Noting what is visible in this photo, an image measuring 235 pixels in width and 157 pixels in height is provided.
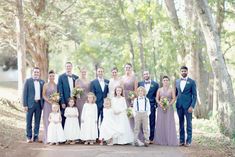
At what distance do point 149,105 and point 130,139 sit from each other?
3.72ft

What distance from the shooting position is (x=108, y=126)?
12.2m

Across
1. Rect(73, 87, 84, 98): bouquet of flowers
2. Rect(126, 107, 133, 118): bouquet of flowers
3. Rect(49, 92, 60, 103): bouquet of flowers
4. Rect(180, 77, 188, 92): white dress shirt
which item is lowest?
Rect(126, 107, 133, 118): bouquet of flowers

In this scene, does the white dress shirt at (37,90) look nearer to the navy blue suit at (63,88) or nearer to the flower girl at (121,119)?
the navy blue suit at (63,88)

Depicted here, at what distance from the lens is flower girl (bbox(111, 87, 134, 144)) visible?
1221 centimetres

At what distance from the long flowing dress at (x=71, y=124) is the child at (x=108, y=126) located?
0.72 metres

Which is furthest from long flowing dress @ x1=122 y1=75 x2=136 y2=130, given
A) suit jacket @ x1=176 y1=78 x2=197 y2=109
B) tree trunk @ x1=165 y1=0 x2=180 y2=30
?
tree trunk @ x1=165 y1=0 x2=180 y2=30

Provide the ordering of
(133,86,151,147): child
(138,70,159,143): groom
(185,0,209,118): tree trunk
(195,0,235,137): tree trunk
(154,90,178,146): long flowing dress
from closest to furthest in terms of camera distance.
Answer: (133,86,151,147): child → (154,90,178,146): long flowing dress → (138,70,159,143): groom → (195,0,235,137): tree trunk → (185,0,209,118): tree trunk

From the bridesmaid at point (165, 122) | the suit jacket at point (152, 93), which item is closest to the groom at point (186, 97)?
the bridesmaid at point (165, 122)

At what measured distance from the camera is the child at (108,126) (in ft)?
39.9

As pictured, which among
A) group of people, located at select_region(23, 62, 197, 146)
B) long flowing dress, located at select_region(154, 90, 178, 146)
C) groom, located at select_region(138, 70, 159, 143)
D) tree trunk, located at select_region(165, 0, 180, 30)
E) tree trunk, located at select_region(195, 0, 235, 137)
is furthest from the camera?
tree trunk, located at select_region(165, 0, 180, 30)

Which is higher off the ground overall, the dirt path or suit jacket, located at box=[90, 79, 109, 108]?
suit jacket, located at box=[90, 79, 109, 108]

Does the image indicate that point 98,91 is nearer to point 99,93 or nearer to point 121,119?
point 99,93

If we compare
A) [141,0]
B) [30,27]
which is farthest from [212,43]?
[30,27]

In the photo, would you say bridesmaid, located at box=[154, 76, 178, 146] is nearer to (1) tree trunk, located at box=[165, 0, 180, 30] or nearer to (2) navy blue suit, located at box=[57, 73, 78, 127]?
(2) navy blue suit, located at box=[57, 73, 78, 127]
